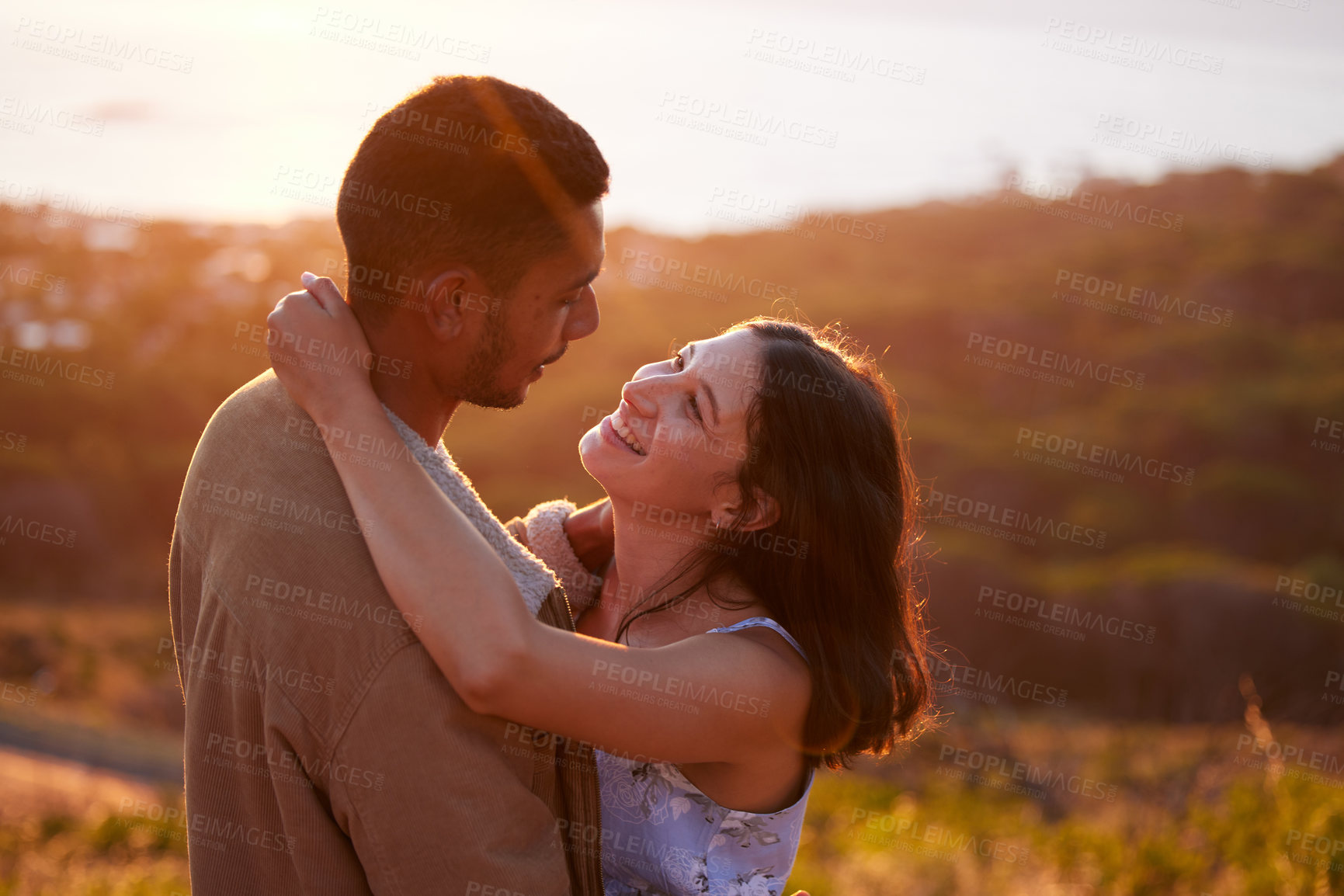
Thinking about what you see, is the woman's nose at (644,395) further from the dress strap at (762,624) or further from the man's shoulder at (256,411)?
the man's shoulder at (256,411)

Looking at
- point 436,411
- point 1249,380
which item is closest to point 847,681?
point 436,411

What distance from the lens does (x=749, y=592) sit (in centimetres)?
238

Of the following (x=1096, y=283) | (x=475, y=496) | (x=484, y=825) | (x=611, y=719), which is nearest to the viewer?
(x=484, y=825)

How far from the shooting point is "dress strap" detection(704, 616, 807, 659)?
2131 mm

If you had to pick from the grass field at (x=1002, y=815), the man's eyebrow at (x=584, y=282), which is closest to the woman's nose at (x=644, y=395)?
the man's eyebrow at (x=584, y=282)

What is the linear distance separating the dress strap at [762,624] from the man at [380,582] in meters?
0.40

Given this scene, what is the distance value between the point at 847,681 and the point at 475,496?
98 centimetres

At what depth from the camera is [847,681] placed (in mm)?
2215

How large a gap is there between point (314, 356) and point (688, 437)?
3.00 feet

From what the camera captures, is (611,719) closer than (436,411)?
Yes

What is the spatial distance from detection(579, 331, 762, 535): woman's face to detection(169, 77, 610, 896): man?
34 cm

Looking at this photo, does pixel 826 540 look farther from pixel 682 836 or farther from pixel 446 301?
pixel 446 301

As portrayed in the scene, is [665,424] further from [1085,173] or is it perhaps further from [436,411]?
[1085,173]

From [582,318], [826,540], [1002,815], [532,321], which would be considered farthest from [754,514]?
[1002,815]
